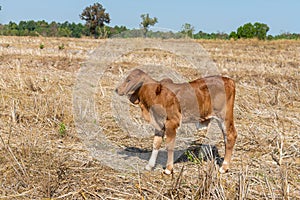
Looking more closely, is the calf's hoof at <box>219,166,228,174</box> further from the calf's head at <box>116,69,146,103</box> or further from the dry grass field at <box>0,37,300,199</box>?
the calf's head at <box>116,69,146,103</box>

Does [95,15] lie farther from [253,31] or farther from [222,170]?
[222,170]

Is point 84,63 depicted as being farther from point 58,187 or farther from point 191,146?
point 58,187

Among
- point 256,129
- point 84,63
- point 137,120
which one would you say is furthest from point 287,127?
point 84,63

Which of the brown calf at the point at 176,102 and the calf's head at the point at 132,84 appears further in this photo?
the brown calf at the point at 176,102

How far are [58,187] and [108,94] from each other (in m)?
4.76

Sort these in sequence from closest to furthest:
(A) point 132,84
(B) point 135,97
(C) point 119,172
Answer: (A) point 132,84, (B) point 135,97, (C) point 119,172

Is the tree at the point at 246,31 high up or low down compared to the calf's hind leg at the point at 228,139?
up

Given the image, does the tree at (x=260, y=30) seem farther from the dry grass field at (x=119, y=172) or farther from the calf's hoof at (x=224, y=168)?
the calf's hoof at (x=224, y=168)

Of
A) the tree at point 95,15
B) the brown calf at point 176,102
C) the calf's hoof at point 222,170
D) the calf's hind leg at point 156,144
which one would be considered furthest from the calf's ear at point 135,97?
the tree at point 95,15

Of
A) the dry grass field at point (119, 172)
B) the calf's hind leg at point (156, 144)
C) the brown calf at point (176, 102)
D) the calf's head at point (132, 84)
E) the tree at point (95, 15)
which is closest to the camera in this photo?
the dry grass field at point (119, 172)

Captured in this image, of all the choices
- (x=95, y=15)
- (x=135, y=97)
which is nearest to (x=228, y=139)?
(x=135, y=97)

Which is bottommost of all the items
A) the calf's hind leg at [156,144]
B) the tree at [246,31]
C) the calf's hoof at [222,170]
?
the calf's hoof at [222,170]

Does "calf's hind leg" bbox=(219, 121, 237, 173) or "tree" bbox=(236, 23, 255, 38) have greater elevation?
"tree" bbox=(236, 23, 255, 38)

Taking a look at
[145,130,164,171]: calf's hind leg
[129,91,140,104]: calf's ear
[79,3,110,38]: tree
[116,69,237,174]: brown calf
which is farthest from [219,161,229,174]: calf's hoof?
[79,3,110,38]: tree
